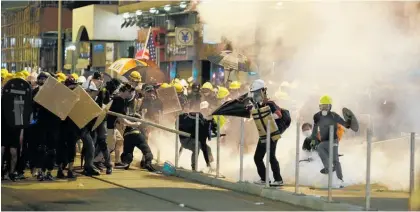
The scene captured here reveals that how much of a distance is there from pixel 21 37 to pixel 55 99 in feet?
160

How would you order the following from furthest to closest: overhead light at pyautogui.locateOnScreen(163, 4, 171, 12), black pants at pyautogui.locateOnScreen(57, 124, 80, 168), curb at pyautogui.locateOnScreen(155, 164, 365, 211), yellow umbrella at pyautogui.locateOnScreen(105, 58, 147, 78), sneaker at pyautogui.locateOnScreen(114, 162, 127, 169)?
overhead light at pyautogui.locateOnScreen(163, 4, 171, 12), yellow umbrella at pyautogui.locateOnScreen(105, 58, 147, 78), sneaker at pyautogui.locateOnScreen(114, 162, 127, 169), black pants at pyautogui.locateOnScreen(57, 124, 80, 168), curb at pyautogui.locateOnScreen(155, 164, 365, 211)

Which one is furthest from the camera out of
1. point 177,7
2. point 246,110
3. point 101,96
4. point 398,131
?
point 177,7

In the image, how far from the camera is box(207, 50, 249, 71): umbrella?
21203 millimetres

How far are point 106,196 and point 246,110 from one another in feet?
9.97

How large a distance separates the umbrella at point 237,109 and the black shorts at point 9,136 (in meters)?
3.20

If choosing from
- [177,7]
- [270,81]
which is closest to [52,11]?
[177,7]

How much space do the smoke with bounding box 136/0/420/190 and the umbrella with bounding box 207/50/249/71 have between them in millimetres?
381

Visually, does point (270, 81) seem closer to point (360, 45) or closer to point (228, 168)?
point (360, 45)

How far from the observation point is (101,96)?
1530 centimetres

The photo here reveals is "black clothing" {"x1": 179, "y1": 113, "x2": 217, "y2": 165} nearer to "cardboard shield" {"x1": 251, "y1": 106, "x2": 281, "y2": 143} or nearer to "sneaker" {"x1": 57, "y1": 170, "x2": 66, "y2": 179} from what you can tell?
"cardboard shield" {"x1": 251, "y1": 106, "x2": 281, "y2": 143}

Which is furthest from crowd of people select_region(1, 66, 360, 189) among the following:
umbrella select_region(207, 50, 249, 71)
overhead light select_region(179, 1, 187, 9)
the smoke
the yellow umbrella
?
overhead light select_region(179, 1, 187, 9)

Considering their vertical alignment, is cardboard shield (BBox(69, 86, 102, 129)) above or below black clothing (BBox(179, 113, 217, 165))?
above

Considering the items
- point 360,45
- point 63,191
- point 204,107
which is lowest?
point 63,191

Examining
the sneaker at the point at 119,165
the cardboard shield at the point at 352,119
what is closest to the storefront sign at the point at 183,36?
the sneaker at the point at 119,165
